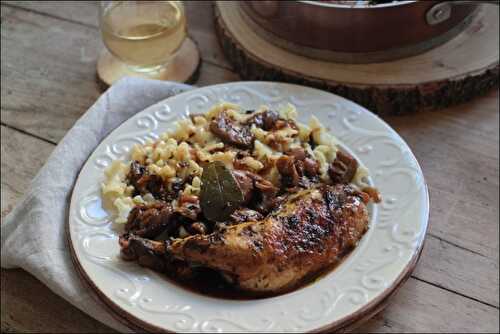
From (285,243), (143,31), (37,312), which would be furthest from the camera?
(143,31)

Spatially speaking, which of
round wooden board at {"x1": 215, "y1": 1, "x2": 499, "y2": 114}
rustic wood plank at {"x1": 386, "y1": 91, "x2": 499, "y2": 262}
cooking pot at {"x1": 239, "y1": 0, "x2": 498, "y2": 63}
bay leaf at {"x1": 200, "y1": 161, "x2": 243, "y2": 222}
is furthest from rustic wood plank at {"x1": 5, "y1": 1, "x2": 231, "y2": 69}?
bay leaf at {"x1": 200, "y1": 161, "x2": 243, "y2": 222}

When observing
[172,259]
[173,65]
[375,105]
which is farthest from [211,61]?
[172,259]

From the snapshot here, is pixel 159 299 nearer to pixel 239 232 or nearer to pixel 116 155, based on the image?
pixel 239 232

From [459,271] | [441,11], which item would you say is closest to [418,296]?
[459,271]

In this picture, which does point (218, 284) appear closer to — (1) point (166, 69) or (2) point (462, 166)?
(2) point (462, 166)

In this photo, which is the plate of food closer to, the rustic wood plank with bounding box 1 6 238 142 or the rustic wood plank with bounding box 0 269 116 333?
the rustic wood plank with bounding box 0 269 116 333
